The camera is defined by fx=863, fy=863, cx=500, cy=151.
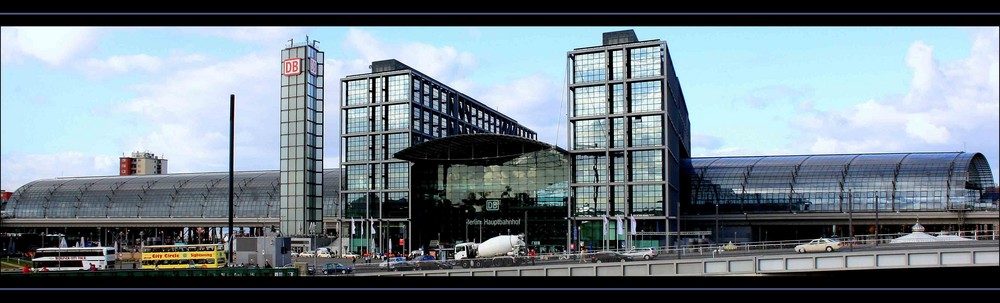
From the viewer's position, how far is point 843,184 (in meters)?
94.2

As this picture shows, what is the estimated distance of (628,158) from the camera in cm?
8256

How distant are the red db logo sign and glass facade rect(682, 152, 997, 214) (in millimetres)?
47423

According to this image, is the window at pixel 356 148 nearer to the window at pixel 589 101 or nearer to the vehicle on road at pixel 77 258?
the window at pixel 589 101

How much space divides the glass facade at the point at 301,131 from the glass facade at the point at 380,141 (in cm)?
1138

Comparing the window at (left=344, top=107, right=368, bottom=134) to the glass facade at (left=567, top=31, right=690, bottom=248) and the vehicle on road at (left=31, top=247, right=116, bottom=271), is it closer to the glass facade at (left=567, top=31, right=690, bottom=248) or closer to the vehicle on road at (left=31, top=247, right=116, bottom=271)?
the glass facade at (left=567, top=31, right=690, bottom=248)

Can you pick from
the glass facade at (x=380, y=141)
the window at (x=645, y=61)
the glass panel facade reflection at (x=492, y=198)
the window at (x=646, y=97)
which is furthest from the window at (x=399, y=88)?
the window at (x=645, y=61)

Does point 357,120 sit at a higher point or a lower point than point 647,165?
higher

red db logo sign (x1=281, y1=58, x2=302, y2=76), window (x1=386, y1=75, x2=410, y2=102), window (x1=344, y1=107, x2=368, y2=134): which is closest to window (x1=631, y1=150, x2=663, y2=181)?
window (x1=386, y1=75, x2=410, y2=102)

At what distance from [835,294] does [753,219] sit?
9434 cm

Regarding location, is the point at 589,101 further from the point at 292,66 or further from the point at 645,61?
the point at 292,66

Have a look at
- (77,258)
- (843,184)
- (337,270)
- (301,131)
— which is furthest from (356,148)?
(843,184)

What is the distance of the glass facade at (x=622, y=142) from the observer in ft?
265

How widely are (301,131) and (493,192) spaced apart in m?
20.3
